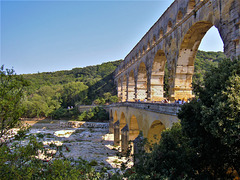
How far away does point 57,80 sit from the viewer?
82.1 meters

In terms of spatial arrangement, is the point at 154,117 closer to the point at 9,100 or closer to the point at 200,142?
the point at 200,142

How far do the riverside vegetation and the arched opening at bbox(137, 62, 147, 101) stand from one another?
14439 mm

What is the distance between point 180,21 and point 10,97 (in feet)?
31.4

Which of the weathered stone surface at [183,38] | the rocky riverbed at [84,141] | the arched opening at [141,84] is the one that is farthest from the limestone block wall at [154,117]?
the arched opening at [141,84]

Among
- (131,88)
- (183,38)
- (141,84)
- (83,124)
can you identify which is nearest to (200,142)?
(183,38)

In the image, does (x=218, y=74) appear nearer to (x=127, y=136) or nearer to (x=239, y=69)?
(x=239, y=69)

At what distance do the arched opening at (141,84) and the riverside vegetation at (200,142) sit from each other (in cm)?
1444

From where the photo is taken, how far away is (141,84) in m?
21.0

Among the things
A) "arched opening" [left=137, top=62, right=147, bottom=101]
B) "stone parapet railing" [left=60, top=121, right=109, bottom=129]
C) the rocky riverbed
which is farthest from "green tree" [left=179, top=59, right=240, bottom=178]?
"stone parapet railing" [left=60, top=121, right=109, bottom=129]

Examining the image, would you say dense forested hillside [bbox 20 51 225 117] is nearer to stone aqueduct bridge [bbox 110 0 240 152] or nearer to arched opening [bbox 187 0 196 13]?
stone aqueduct bridge [bbox 110 0 240 152]

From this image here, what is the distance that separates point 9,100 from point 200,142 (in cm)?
592

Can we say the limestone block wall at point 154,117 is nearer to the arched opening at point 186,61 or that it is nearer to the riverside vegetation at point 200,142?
the arched opening at point 186,61

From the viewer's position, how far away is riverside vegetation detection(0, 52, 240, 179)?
4043 millimetres

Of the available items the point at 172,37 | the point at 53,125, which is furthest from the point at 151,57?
the point at 53,125
